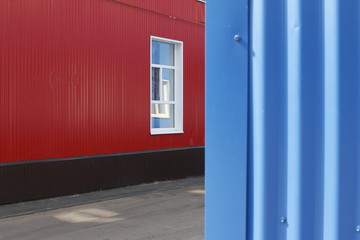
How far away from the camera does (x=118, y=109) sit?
395 inches

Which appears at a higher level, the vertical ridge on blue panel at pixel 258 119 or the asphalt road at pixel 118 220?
the vertical ridge on blue panel at pixel 258 119

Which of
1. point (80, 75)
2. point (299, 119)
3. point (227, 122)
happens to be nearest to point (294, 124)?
point (299, 119)

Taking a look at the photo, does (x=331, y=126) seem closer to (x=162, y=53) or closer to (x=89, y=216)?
(x=89, y=216)

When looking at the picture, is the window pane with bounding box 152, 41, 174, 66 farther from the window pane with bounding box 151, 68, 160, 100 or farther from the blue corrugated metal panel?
the blue corrugated metal panel

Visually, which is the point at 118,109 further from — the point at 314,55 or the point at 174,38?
the point at 314,55

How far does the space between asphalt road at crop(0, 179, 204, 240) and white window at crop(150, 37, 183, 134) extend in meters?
2.76

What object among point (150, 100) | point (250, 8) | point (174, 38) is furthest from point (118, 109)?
point (250, 8)

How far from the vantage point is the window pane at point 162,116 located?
440 inches

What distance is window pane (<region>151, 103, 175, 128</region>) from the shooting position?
1118cm

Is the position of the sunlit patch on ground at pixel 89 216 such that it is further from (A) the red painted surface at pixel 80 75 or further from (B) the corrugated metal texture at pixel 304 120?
(B) the corrugated metal texture at pixel 304 120

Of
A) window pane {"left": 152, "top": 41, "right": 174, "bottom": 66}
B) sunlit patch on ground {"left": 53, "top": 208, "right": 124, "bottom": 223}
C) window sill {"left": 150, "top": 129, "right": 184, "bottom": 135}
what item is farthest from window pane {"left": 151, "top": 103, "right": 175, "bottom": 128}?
sunlit patch on ground {"left": 53, "top": 208, "right": 124, "bottom": 223}

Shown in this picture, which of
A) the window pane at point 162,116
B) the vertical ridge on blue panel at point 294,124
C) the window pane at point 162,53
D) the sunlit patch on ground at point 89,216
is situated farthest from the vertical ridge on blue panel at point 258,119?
the window pane at point 162,53

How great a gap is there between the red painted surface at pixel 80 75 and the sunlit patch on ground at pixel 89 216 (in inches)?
61.5

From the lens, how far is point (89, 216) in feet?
24.0
